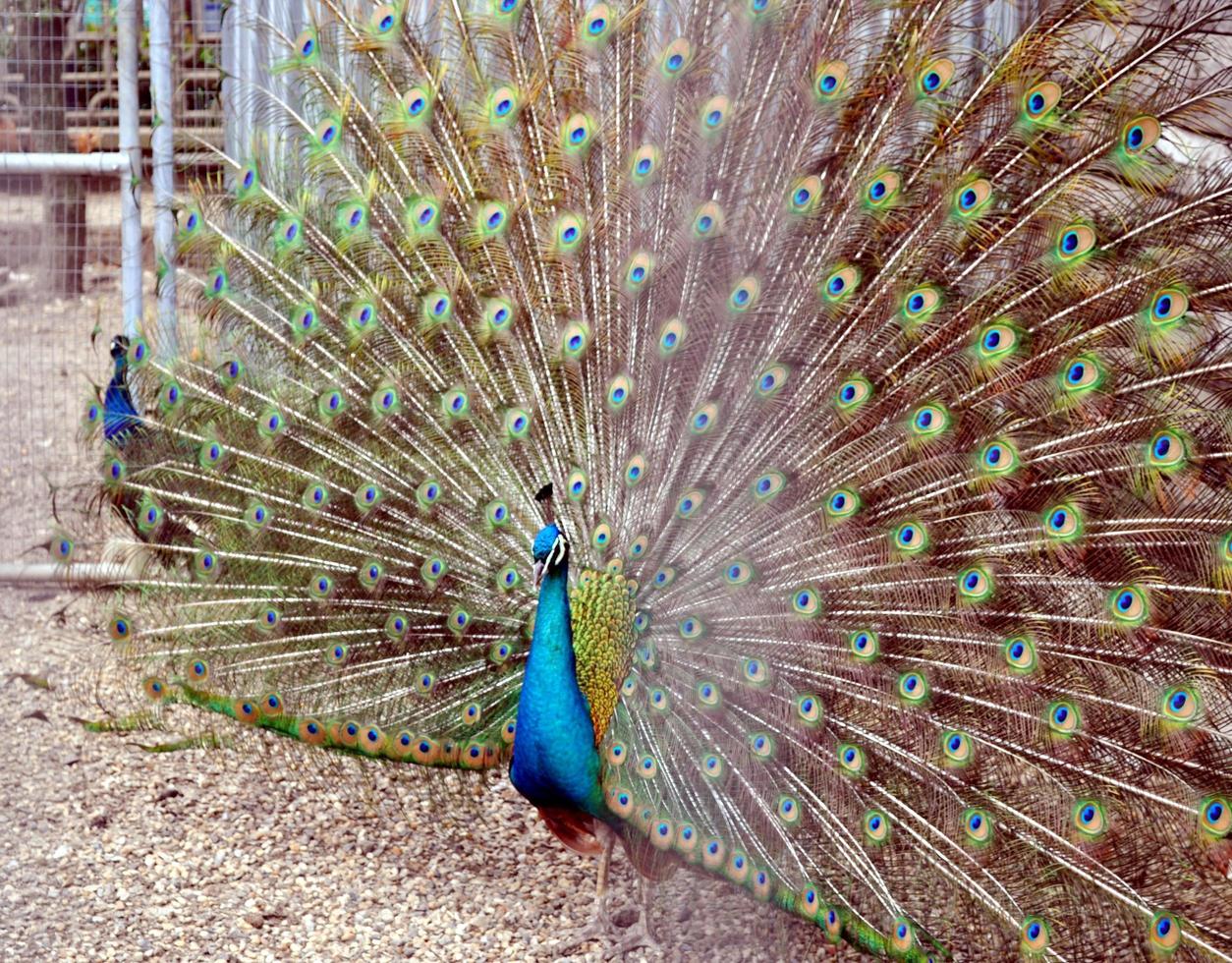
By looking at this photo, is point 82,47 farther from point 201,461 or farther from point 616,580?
point 616,580

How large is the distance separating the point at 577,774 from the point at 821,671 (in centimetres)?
63

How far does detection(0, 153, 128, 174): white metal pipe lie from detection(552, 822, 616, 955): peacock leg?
11.7 feet

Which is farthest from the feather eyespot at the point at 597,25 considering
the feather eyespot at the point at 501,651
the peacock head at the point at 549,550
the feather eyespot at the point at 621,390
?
the feather eyespot at the point at 501,651

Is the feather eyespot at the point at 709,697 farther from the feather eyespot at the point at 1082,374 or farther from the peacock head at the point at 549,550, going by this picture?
the feather eyespot at the point at 1082,374

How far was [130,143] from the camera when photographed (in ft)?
19.4

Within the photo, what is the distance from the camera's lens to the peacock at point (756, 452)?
3217 millimetres

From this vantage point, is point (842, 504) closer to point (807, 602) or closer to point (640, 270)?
point (807, 602)

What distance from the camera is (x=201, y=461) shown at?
423 cm

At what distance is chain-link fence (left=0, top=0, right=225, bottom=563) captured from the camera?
593 centimetres

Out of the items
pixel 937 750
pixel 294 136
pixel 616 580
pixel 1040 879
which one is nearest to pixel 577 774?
pixel 616 580

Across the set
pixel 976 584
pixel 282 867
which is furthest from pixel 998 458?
pixel 282 867

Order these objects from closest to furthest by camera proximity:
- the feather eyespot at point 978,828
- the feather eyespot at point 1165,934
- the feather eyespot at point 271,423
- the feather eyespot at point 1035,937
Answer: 1. the feather eyespot at point 1165,934
2. the feather eyespot at point 1035,937
3. the feather eyespot at point 978,828
4. the feather eyespot at point 271,423

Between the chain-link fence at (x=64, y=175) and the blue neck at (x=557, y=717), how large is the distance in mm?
2000

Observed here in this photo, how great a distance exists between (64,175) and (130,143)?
2.01ft
